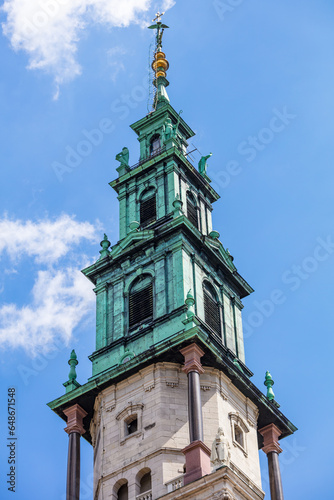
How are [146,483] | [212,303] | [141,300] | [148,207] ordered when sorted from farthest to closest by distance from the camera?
1. [148,207]
2. [212,303]
3. [141,300]
4. [146,483]

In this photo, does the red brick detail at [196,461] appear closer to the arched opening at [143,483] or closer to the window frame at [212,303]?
the arched opening at [143,483]

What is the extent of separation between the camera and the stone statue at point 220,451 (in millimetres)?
63656

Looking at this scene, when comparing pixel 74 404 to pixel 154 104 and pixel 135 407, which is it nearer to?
pixel 135 407

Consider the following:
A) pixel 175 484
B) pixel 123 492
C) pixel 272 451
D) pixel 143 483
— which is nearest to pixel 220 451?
pixel 175 484

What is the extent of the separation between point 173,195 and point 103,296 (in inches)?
334

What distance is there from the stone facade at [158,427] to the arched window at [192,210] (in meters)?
14.6

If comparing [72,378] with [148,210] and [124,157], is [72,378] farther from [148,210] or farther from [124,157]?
[124,157]

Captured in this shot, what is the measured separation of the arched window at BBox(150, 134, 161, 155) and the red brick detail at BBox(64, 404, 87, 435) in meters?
22.2

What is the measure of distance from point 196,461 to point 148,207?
23401 millimetres

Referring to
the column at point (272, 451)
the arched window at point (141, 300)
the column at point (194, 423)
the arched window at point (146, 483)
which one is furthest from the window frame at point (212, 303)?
the arched window at point (146, 483)

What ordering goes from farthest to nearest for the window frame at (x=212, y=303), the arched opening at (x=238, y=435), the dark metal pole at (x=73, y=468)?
the window frame at (x=212, y=303) → the arched opening at (x=238, y=435) → the dark metal pole at (x=73, y=468)

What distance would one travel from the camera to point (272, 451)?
7344 cm

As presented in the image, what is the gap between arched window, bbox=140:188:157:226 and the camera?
81312 mm

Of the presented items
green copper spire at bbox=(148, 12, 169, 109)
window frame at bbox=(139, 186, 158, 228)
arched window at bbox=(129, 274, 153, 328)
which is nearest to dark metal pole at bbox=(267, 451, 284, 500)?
arched window at bbox=(129, 274, 153, 328)
